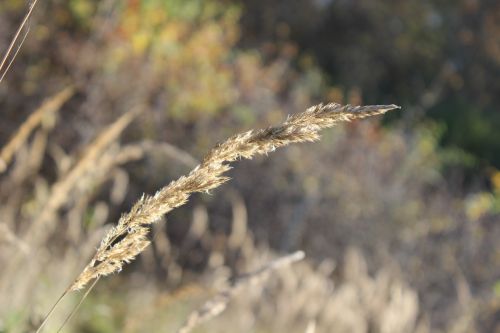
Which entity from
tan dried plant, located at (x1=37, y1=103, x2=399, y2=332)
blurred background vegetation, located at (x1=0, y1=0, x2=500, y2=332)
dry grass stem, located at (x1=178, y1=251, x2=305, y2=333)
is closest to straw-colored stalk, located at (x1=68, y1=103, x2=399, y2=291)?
tan dried plant, located at (x1=37, y1=103, x2=399, y2=332)

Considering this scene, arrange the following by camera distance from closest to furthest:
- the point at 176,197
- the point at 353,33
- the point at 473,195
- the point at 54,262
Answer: the point at 176,197
the point at 54,262
the point at 473,195
the point at 353,33

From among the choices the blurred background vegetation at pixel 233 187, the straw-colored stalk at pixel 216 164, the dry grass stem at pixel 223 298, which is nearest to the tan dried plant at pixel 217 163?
the straw-colored stalk at pixel 216 164

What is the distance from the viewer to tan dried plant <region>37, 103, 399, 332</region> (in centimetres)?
110

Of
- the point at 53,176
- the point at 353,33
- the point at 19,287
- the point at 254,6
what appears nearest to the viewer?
the point at 19,287

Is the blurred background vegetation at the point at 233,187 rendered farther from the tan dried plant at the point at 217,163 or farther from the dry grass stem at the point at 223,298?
the tan dried plant at the point at 217,163

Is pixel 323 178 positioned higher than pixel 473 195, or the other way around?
pixel 323 178

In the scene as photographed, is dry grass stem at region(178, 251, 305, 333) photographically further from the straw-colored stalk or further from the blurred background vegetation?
the blurred background vegetation

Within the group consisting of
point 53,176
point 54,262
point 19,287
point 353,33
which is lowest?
point 19,287

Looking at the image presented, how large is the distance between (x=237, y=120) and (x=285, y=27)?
24.7 ft

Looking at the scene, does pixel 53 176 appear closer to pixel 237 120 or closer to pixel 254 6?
pixel 237 120

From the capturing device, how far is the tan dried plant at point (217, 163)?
3.60 feet

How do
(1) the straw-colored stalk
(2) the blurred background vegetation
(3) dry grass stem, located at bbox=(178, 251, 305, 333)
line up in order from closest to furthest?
1. (1) the straw-colored stalk
2. (3) dry grass stem, located at bbox=(178, 251, 305, 333)
3. (2) the blurred background vegetation

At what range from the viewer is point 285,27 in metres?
16.4

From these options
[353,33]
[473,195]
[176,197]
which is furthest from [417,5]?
[176,197]
